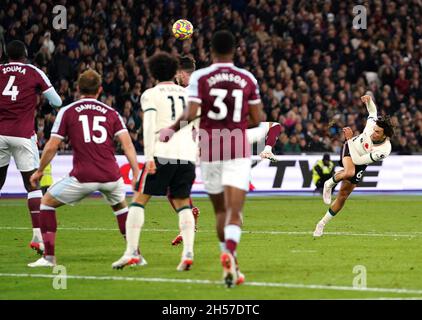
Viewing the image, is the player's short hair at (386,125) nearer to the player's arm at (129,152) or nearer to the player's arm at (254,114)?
the player's arm at (129,152)

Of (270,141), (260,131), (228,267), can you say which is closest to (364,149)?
(270,141)

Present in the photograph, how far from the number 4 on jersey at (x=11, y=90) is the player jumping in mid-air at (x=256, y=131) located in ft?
7.46

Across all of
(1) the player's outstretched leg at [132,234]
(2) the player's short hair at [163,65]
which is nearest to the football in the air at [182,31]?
(2) the player's short hair at [163,65]

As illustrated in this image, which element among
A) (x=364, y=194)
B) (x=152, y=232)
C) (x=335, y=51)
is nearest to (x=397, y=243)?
(x=152, y=232)

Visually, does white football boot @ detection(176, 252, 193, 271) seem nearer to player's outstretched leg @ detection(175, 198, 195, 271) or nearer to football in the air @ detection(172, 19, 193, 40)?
player's outstretched leg @ detection(175, 198, 195, 271)

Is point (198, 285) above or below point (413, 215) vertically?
above

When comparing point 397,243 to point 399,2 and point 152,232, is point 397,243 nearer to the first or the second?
point 152,232

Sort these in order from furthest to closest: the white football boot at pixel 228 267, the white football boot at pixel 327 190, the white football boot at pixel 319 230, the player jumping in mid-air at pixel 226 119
Result: the white football boot at pixel 327 190, the white football boot at pixel 319 230, the player jumping in mid-air at pixel 226 119, the white football boot at pixel 228 267

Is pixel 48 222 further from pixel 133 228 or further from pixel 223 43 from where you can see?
pixel 223 43

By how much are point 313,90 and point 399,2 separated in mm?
5874

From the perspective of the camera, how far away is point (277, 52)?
30.0 meters

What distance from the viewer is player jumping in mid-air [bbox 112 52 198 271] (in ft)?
35.8

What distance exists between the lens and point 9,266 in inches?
452

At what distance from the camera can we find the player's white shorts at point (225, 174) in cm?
961
